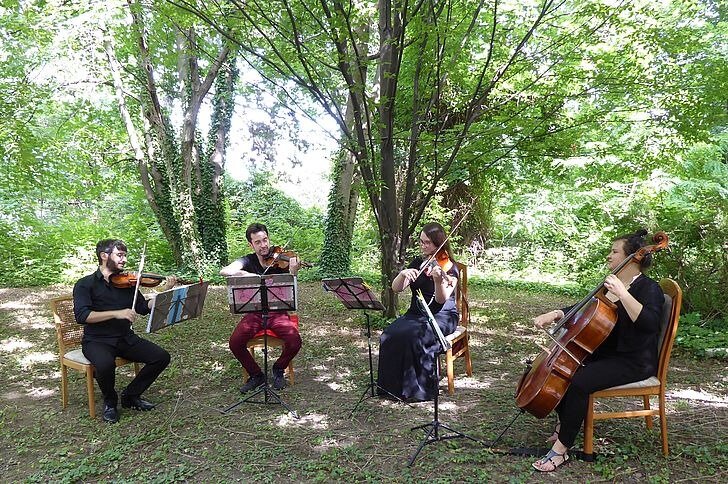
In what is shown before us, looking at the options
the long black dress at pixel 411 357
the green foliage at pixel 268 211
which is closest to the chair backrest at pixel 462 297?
the long black dress at pixel 411 357

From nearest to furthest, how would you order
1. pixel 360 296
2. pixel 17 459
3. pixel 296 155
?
pixel 17 459, pixel 360 296, pixel 296 155

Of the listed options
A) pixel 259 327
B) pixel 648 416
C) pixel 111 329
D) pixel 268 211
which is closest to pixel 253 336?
pixel 259 327

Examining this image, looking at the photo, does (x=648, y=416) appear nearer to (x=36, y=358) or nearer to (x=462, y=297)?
(x=462, y=297)

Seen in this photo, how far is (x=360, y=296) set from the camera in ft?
12.6

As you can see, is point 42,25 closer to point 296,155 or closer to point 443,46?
point 443,46

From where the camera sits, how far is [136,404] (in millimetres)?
4074

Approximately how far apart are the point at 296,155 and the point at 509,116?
43.1 ft

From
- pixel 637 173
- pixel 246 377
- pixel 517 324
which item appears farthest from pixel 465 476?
pixel 637 173

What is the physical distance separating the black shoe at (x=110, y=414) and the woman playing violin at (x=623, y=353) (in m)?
3.06

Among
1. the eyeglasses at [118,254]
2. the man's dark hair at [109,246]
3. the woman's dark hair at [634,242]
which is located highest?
the woman's dark hair at [634,242]

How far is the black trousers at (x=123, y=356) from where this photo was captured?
3.85 meters

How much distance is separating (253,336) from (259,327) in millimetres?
93

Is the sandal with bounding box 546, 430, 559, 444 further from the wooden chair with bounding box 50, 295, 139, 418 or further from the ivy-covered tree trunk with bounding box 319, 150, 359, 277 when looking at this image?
the ivy-covered tree trunk with bounding box 319, 150, 359, 277

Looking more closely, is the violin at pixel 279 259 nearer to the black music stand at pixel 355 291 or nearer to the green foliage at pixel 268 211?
the black music stand at pixel 355 291
